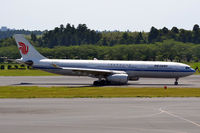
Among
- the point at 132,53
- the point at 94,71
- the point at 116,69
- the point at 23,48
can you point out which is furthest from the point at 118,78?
the point at 132,53

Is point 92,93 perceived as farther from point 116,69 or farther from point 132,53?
point 132,53

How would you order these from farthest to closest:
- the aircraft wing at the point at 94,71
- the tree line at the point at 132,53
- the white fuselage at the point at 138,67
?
the tree line at the point at 132,53
the white fuselage at the point at 138,67
the aircraft wing at the point at 94,71

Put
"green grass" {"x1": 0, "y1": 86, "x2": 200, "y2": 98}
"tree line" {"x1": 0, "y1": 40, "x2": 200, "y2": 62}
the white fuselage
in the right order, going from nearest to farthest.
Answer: "green grass" {"x1": 0, "y1": 86, "x2": 200, "y2": 98}, the white fuselage, "tree line" {"x1": 0, "y1": 40, "x2": 200, "y2": 62}

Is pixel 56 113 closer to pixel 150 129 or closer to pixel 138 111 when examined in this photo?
pixel 138 111

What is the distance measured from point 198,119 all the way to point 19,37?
131 ft

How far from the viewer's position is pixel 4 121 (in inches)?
897

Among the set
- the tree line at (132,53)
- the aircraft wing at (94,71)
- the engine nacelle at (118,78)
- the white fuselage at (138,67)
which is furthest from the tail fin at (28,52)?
the tree line at (132,53)

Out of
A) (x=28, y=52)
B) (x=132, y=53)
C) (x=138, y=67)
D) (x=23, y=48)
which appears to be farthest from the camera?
(x=132, y=53)

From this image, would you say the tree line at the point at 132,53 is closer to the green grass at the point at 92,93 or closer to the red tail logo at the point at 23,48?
the red tail logo at the point at 23,48

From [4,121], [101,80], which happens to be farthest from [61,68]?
[4,121]

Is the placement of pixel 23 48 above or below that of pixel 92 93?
above

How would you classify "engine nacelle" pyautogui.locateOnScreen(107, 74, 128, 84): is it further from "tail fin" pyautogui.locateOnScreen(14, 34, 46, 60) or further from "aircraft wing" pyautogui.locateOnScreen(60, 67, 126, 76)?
"tail fin" pyautogui.locateOnScreen(14, 34, 46, 60)

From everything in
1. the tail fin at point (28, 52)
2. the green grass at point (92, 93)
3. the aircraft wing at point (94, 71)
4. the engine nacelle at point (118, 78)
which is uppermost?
the tail fin at point (28, 52)

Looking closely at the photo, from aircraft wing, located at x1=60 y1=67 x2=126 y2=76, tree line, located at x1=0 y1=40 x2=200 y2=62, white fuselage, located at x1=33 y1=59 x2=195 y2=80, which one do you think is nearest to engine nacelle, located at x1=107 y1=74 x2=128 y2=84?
aircraft wing, located at x1=60 y1=67 x2=126 y2=76
